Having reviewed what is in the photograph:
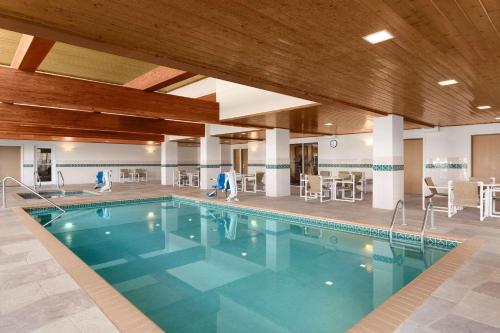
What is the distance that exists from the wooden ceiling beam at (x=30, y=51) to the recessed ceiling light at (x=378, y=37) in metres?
3.43

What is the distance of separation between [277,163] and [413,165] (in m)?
4.84

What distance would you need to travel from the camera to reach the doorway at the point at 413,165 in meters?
10.6

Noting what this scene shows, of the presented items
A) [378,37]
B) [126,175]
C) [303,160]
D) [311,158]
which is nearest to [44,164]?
[126,175]

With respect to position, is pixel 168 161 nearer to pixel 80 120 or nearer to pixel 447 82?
pixel 80 120

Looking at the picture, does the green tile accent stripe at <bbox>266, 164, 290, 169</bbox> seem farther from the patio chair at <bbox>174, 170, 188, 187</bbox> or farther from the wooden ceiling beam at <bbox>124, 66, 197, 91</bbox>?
the patio chair at <bbox>174, 170, 188, 187</bbox>

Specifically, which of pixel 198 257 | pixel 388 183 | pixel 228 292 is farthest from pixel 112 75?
pixel 388 183

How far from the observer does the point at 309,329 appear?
8.70ft

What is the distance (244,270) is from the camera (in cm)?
409

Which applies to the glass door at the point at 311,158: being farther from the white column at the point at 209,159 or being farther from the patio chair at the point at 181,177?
the patio chair at the point at 181,177

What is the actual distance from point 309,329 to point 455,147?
367 inches

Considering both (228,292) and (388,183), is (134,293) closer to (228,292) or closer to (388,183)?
(228,292)

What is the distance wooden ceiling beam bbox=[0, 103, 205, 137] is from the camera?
7.14 meters

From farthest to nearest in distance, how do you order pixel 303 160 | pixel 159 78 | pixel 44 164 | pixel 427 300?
pixel 44 164 → pixel 303 160 → pixel 159 78 → pixel 427 300

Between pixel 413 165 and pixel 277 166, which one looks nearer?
pixel 277 166
